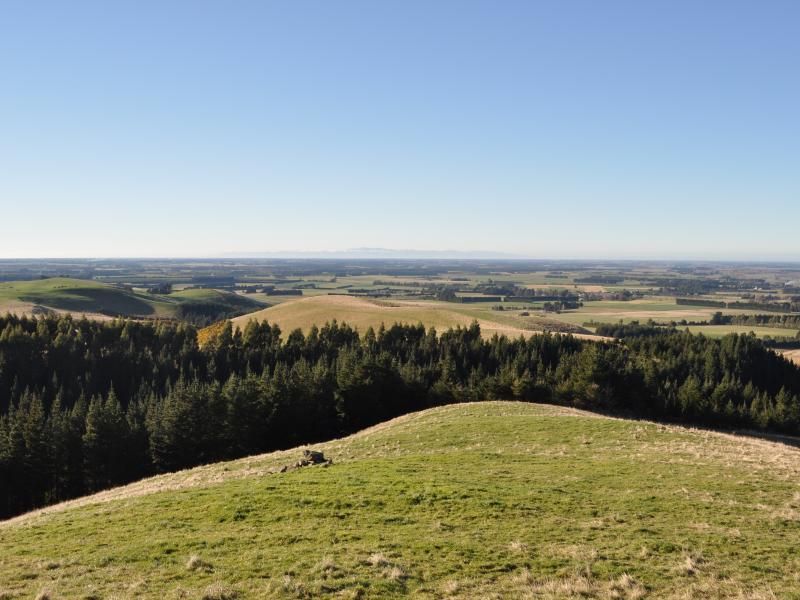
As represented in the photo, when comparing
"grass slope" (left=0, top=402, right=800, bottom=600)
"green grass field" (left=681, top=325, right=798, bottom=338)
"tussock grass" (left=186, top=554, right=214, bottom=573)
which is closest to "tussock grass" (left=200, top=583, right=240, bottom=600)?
"grass slope" (left=0, top=402, right=800, bottom=600)

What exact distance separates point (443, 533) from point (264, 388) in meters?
49.8

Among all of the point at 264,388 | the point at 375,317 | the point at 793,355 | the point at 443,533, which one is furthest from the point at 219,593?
the point at 793,355

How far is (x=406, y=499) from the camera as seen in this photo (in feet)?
73.7

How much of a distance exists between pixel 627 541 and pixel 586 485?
7.48 m

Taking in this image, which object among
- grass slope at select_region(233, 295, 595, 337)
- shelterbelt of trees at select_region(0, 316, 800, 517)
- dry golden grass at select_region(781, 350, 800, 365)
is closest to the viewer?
shelterbelt of trees at select_region(0, 316, 800, 517)

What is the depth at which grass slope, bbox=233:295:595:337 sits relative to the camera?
155750 mm

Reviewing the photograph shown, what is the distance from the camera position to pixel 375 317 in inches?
6358

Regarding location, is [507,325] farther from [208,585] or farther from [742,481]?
[208,585]

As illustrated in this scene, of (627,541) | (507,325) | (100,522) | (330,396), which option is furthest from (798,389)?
(100,522)

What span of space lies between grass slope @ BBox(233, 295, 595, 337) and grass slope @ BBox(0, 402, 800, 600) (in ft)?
390

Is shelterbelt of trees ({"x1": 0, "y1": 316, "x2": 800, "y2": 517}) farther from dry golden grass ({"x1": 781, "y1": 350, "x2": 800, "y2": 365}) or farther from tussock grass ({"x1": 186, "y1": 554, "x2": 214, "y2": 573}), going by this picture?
tussock grass ({"x1": 186, "y1": 554, "x2": 214, "y2": 573})

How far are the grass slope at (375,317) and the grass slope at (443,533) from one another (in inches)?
4682

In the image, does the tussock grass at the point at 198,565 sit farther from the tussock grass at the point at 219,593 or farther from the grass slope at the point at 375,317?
the grass slope at the point at 375,317

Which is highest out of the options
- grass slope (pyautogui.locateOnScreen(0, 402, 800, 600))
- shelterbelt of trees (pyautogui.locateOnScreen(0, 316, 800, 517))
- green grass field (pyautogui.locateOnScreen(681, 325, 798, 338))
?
grass slope (pyautogui.locateOnScreen(0, 402, 800, 600))
